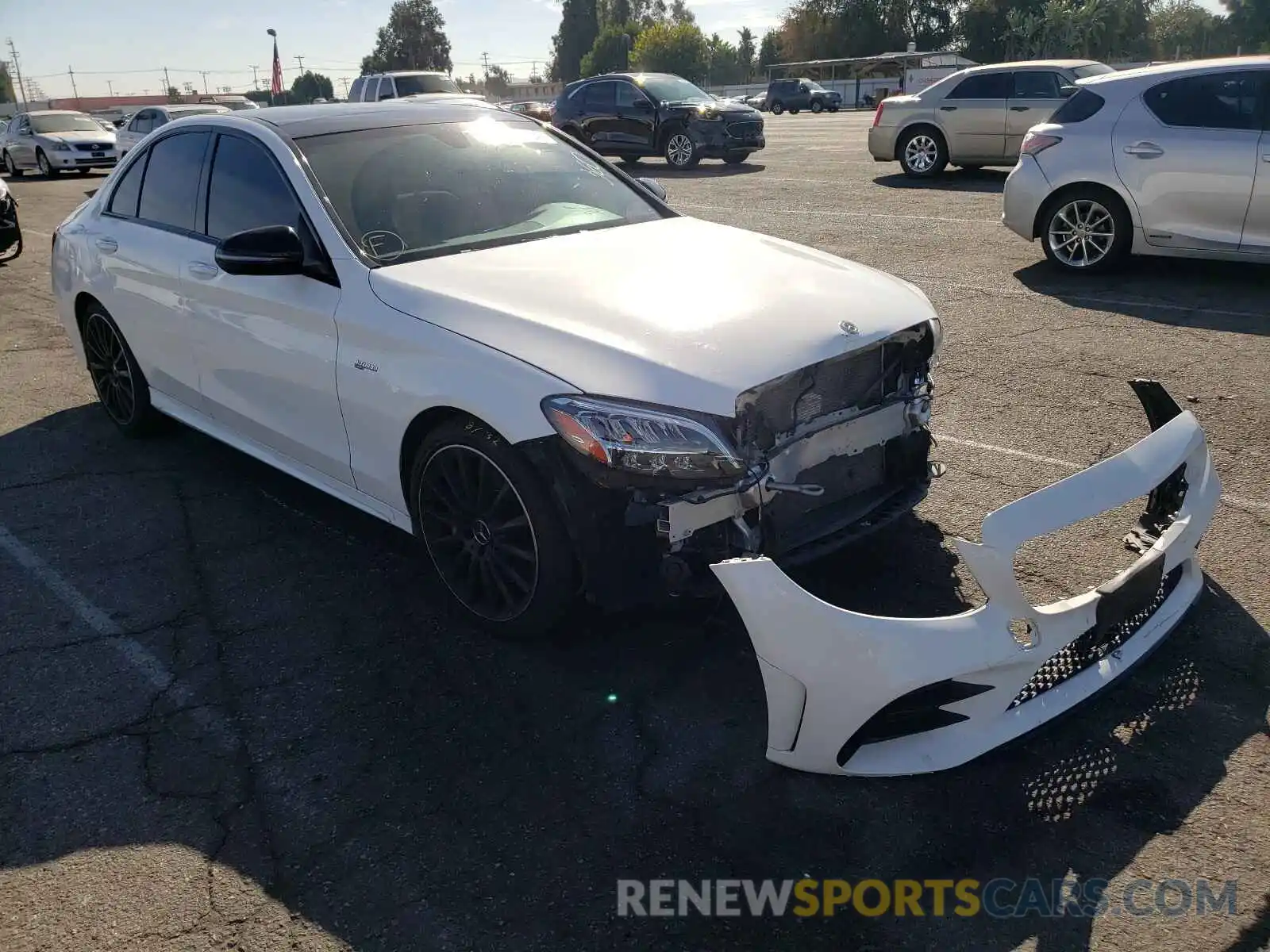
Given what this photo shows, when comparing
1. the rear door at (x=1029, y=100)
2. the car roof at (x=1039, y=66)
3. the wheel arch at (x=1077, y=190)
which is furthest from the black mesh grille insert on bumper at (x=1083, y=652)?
the car roof at (x=1039, y=66)

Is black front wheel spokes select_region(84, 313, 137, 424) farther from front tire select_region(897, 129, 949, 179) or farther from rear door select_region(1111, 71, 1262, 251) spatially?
front tire select_region(897, 129, 949, 179)

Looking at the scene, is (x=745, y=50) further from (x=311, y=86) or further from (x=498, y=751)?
(x=498, y=751)

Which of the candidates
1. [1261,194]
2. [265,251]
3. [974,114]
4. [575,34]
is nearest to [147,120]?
[974,114]

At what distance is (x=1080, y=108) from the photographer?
843 centimetres

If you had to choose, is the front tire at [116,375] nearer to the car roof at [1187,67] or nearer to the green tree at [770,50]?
the car roof at [1187,67]

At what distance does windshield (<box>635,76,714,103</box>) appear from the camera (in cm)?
1895

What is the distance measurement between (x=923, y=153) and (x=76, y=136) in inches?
805

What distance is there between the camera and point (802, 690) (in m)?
2.67

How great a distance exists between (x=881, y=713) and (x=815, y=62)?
9127cm

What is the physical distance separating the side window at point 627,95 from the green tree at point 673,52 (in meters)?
91.9

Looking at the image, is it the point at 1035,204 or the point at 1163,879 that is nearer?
the point at 1163,879

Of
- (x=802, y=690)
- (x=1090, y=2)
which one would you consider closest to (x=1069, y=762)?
(x=802, y=690)

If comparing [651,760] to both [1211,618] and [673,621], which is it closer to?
[673,621]

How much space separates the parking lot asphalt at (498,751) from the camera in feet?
8.14
